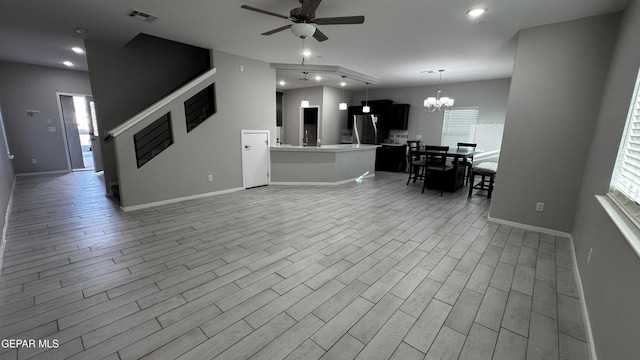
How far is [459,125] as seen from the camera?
7742 millimetres

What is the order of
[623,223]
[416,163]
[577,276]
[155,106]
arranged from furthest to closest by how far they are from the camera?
[416,163]
[155,106]
[577,276]
[623,223]

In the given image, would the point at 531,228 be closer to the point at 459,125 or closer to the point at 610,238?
the point at 610,238

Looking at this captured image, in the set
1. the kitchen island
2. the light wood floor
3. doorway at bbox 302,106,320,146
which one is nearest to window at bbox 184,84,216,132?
the kitchen island

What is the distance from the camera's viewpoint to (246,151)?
5.51 meters

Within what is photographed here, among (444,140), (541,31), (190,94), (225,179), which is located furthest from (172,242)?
(444,140)

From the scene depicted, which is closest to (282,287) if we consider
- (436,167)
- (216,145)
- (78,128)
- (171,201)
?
(171,201)

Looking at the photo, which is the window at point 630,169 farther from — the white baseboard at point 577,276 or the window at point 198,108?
the window at point 198,108

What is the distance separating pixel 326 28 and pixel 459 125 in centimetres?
593

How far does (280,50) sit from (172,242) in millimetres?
3730

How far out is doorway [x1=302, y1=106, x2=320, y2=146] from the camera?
9.20 m

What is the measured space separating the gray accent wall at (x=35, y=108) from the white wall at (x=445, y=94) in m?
9.01

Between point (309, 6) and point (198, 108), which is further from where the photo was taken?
point (198, 108)

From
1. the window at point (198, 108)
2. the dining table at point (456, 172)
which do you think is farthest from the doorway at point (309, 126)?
the dining table at point (456, 172)

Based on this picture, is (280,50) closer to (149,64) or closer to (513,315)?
(149,64)
